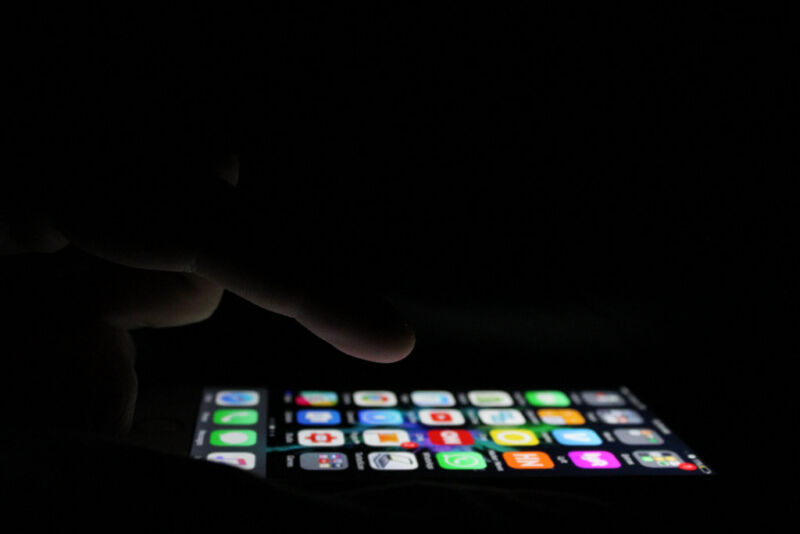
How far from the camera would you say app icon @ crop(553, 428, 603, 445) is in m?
0.61

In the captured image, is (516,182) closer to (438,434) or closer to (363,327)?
(438,434)

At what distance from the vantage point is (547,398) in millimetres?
690

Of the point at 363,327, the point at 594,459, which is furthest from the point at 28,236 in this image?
the point at 594,459

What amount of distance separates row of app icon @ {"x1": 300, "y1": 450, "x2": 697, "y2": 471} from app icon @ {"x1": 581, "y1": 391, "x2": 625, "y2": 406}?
0.09 metres

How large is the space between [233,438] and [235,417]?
38 mm

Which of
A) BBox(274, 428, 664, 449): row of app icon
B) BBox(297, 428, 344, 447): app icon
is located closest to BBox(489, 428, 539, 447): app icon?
BBox(274, 428, 664, 449): row of app icon

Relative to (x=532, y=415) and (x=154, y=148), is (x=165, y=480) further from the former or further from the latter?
(x=532, y=415)

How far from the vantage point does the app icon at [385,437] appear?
583 mm

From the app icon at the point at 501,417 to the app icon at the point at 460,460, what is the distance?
6cm

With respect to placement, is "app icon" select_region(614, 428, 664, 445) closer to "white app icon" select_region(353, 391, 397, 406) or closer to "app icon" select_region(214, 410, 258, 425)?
"white app icon" select_region(353, 391, 397, 406)

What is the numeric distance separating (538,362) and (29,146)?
51 centimetres

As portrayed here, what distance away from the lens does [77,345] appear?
0.47 metres

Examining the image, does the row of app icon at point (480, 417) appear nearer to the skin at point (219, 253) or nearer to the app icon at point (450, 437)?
the app icon at point (450, 437)

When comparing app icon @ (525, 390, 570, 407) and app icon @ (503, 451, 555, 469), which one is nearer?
app icon @ (503, 451, 555, 469)
